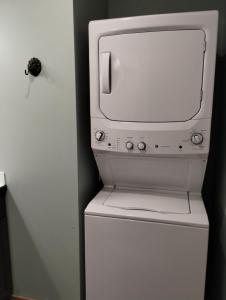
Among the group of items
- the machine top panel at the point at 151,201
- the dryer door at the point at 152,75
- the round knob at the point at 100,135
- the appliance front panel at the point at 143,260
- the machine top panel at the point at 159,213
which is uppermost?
the dryer door at the point at 152,75

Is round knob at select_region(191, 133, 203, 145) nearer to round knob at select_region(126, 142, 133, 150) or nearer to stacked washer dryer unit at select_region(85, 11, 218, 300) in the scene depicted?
stacked washer dryer unit at select_region(85, 11, 218, 300)

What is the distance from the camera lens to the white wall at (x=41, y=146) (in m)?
1.49

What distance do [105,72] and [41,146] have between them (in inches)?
22.8

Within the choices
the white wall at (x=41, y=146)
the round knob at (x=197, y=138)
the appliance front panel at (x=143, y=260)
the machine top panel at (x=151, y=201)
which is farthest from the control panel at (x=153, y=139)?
the appliance front panel at (x=143, y=260)

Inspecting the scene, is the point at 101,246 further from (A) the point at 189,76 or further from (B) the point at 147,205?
(A) the point at 189,76

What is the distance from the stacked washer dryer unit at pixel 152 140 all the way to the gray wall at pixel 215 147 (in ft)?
0.72

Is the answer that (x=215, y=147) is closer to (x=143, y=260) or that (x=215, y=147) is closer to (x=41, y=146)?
(x=143, y=260)

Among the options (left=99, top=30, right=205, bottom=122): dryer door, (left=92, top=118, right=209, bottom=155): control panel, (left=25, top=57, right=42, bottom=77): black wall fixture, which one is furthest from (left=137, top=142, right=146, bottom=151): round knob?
(left=25, top=57, right=42, bottom=77): black wall fixture

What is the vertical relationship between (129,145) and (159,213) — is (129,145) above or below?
above

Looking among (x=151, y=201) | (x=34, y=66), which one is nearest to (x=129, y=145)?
(x=151, y=201)

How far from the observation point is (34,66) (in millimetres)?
1515

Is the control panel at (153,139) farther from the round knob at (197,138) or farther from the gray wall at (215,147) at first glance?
the gray wall at (215,147)

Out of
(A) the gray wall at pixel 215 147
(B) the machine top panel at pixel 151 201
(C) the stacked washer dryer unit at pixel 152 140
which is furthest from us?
(A) the gray wall at pixel 215 147

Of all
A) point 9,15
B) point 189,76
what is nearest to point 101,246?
point 189,76
